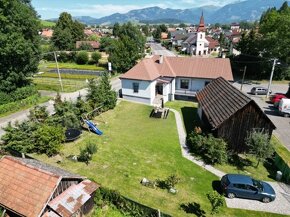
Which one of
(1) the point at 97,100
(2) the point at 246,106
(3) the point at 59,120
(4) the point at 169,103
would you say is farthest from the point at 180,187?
(4) the point at 169,103

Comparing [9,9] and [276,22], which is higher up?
[9,9]

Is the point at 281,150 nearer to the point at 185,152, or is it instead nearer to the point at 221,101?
the point at 221,101

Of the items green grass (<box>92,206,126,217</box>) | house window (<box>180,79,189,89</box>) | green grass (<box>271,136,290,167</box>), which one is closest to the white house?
house window (<box>180,79,189,89</box>)

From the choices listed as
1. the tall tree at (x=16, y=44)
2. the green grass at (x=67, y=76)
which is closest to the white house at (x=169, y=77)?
the tall tree at (x=16, y=44)

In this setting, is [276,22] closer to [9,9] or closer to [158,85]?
[158,85]

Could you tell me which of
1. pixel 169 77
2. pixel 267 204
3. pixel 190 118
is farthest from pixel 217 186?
pixel 169 77

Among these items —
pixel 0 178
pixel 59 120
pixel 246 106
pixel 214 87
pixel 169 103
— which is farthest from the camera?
pixel 169 103
